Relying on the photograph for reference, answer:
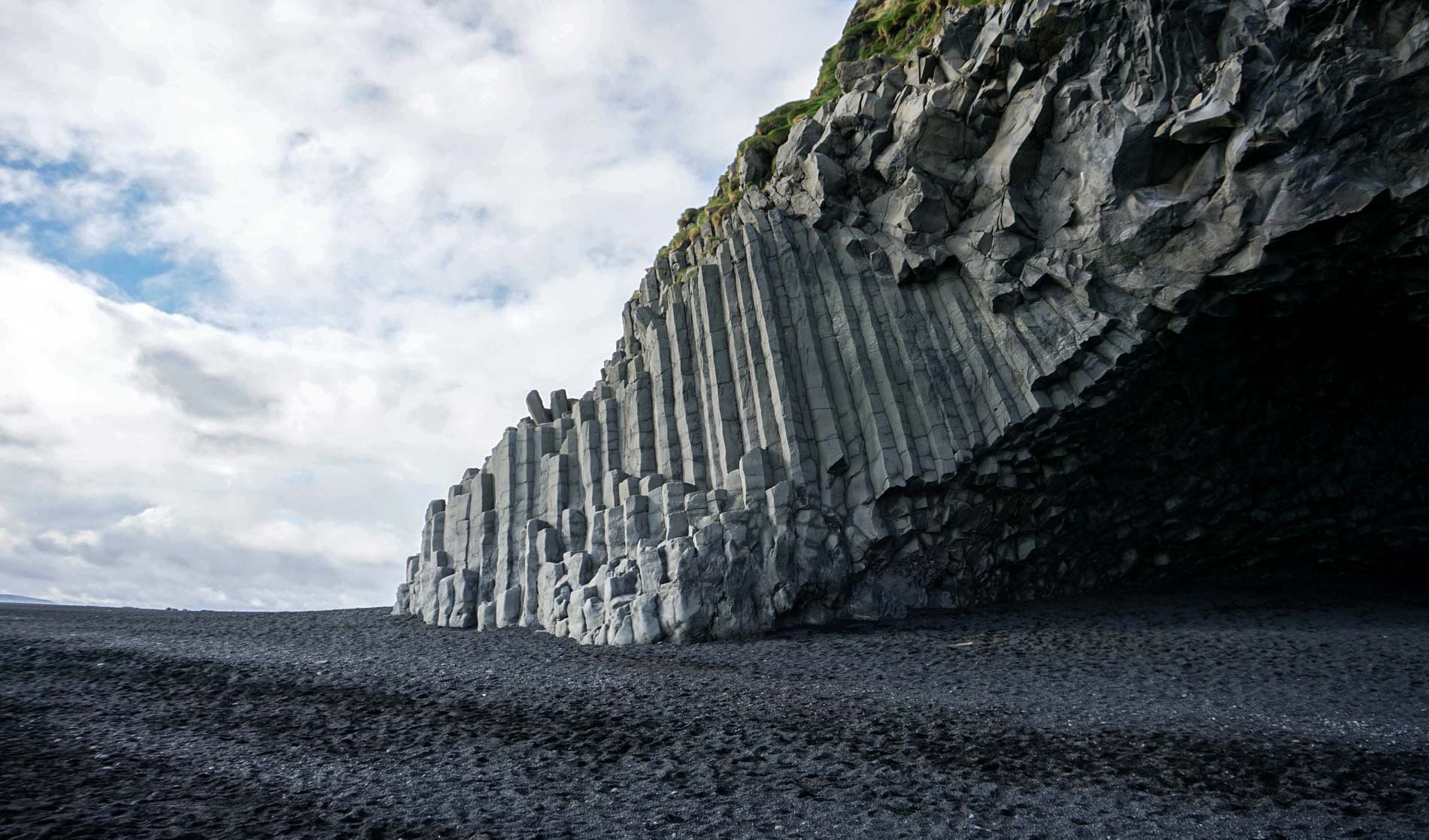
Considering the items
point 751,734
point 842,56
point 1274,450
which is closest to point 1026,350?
point 1274,450

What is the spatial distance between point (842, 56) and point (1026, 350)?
31.6 ft

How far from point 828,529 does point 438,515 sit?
889 cm

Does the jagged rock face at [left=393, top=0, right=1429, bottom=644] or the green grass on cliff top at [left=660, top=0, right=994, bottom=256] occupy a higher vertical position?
A: the green grass on cliff top at [left=660, top=0, right=994, bottom=256]

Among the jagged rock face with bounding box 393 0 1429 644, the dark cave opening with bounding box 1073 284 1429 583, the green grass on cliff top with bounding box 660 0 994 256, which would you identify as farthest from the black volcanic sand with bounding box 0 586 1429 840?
the green grass on cliff top with bounding box 660 0 994 256

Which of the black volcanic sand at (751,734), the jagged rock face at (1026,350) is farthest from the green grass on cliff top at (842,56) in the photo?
the black volcanic sand at (751,734)

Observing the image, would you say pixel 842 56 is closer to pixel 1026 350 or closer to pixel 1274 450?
pixel 1026 350

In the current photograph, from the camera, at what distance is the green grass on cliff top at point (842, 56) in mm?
18250

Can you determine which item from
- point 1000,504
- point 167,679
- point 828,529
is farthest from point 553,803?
point 1000,504

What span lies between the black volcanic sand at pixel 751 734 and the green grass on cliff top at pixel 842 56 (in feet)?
31.9

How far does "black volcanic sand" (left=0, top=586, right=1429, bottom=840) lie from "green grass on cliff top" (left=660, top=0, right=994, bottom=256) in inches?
383

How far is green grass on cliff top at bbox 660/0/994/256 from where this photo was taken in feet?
59.9

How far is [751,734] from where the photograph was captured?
788 centimetres

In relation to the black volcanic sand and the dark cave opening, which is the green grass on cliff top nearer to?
the dark cave opening

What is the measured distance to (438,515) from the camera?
18.8 metres
